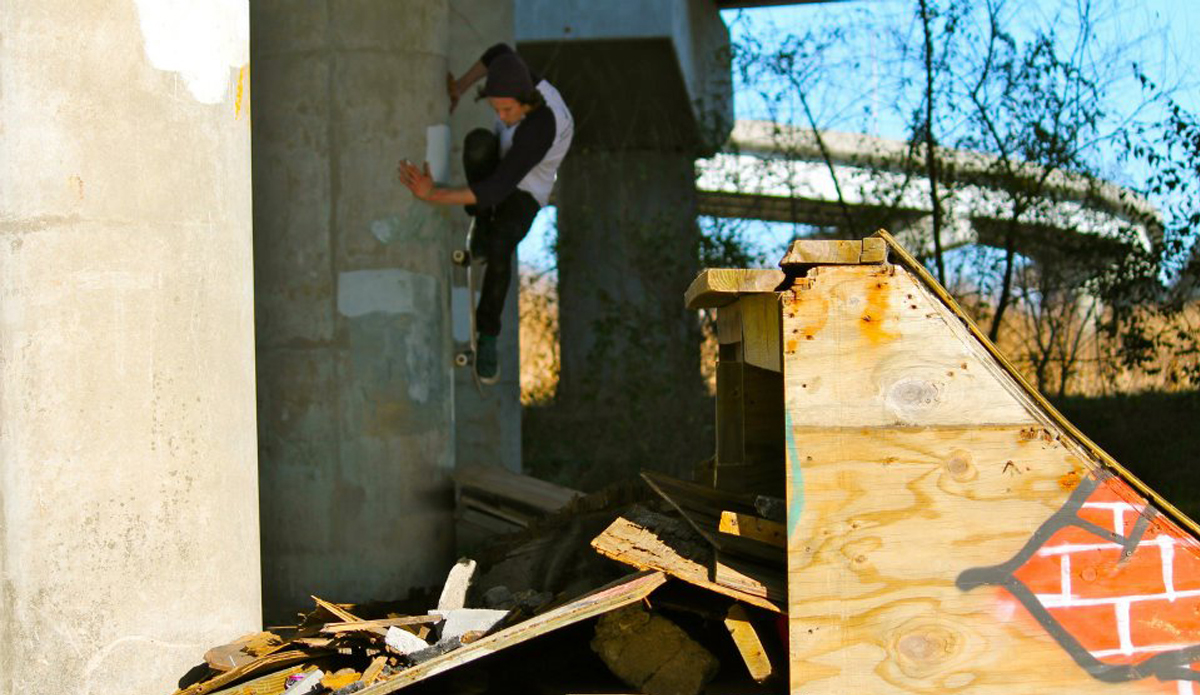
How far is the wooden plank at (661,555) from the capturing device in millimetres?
3621

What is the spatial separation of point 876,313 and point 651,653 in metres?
1.22

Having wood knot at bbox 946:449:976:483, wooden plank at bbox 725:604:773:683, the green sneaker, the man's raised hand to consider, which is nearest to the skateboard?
the green sneaker

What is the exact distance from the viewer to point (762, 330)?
156 inches

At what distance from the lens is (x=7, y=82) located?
4035 millimetres

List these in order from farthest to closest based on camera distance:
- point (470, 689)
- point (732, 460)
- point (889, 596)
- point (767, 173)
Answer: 1. point (767, 173)
2. point (732, 460)
3. point (470, 689)
4. point (889, 596)

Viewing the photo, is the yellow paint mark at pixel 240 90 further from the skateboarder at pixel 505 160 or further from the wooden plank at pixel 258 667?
the skateboarder at pixel 505 160

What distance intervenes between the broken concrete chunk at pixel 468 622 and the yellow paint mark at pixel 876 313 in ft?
5.15

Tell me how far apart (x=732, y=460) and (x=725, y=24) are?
32.3 feet

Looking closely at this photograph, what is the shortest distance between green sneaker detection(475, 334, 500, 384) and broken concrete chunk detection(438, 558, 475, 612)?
2.49m

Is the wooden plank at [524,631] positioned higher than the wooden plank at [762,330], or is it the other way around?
the wooden plank at [762,330]

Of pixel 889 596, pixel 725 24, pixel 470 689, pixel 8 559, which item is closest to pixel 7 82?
pixel 8 559

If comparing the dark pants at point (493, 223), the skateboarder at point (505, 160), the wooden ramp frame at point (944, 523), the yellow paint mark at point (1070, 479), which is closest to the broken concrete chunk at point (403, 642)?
the wooden ramp frame at point (944, 523)

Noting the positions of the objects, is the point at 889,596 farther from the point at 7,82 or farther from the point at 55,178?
the point at 7,82

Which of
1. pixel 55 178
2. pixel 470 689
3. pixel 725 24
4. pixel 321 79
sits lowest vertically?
pixel 470 689
